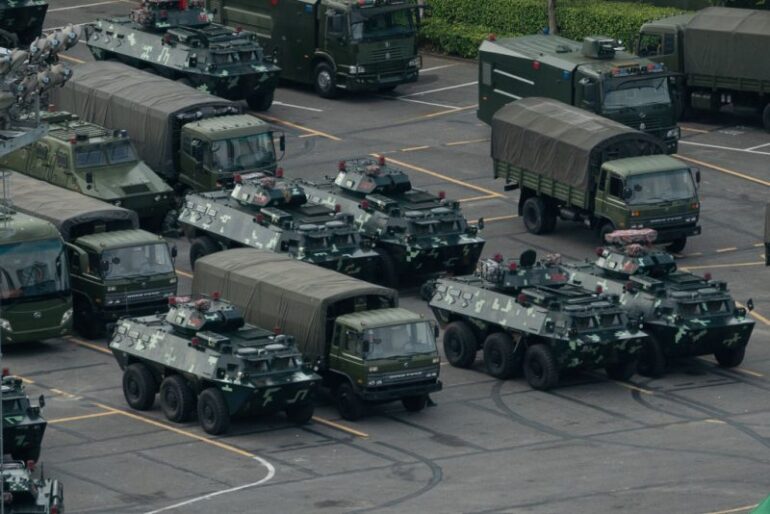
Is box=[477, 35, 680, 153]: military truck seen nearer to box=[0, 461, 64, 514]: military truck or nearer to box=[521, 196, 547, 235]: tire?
box=[521, 196, 547, 235]: tire

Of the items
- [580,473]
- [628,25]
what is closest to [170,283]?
[580,473]

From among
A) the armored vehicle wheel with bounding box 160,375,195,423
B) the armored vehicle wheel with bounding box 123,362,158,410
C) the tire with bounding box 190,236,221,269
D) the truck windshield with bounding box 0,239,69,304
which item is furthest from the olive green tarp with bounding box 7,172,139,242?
the armored vehicle wheel with bounding box 160,375,195,423

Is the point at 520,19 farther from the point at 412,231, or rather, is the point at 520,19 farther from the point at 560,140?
the point at 412,231

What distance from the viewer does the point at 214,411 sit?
4278cm

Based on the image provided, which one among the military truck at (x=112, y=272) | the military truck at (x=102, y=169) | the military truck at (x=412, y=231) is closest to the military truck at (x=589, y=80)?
the military truck at (x=412, y=231)

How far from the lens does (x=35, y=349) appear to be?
49.7 m

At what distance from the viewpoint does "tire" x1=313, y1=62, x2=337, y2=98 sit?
229ft

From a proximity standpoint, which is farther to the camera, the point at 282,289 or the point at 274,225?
the point at 274,225

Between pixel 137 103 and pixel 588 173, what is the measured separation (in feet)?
42.6

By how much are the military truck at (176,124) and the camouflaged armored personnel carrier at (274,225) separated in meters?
2.33

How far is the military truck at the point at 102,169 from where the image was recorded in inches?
2221

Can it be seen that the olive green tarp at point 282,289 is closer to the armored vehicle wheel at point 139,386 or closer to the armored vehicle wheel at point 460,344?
the armored vehicle wheel at point 460,344

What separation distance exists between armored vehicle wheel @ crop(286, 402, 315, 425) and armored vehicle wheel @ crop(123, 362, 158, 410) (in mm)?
2870

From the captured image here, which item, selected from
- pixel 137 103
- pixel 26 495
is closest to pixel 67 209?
pixel 137 103
